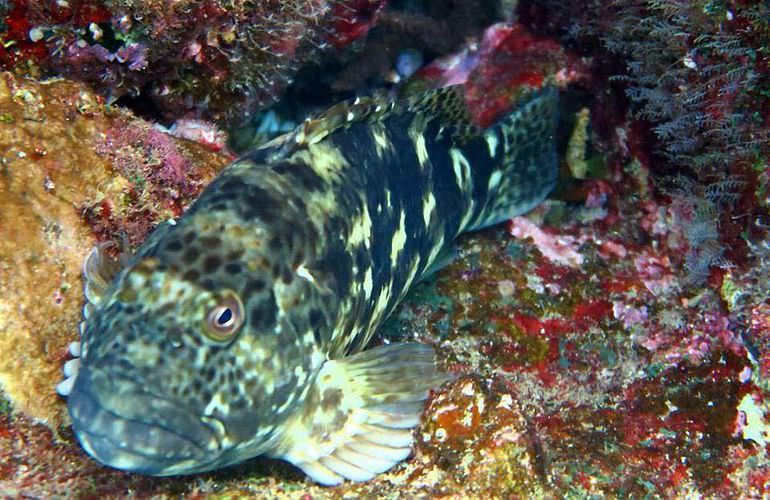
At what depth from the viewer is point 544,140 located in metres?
4.63

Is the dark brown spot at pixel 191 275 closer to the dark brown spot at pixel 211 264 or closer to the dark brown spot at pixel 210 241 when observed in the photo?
the dark brown spot at pixel 211 264

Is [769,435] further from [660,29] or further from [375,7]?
[375,7]

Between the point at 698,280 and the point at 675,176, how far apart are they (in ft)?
2.71

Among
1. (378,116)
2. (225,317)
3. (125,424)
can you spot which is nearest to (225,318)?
(225,317)

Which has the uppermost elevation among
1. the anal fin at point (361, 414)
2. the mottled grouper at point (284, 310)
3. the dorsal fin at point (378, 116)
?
the dorsal fin at point (378, 116)

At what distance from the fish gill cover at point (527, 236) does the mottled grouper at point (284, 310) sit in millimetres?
281

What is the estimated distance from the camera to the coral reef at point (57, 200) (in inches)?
111

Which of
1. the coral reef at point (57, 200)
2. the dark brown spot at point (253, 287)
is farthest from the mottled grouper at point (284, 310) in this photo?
the coral reef at point (57, 200)

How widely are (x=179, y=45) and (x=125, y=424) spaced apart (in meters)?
2.30

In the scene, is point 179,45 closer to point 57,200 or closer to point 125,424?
point 57,200

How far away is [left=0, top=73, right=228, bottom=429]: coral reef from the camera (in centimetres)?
282

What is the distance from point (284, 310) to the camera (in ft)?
8.73

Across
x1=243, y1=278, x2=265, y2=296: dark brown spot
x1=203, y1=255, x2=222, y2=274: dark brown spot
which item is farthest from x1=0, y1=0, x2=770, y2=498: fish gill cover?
x1=243, y1=278, x2=265, y2=296: dark brown spot

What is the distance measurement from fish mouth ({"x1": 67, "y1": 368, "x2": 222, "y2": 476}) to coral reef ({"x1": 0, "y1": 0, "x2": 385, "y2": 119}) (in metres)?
1.99
